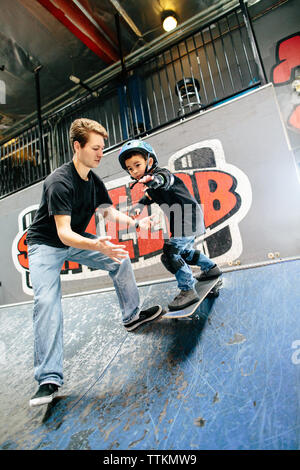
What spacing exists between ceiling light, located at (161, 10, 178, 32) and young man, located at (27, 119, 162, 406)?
19.3 feet

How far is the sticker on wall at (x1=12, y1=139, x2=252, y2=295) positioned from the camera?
3.40 m

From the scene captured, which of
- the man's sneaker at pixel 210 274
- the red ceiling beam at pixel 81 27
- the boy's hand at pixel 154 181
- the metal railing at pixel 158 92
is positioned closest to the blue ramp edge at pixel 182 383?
the man's sneaker at pixel 210 274

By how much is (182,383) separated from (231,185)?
2844 mm

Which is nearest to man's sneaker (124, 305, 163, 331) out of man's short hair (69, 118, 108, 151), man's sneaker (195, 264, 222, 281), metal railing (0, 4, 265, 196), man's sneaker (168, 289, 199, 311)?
Answer: man's sneaker (168, 289, 199, 311)

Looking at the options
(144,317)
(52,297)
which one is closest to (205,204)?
(144,317)

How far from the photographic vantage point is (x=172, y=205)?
236 cm

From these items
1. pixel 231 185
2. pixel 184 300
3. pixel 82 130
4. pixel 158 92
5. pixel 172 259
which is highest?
pixel 158 92

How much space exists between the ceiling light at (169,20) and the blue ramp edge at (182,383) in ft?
22.3

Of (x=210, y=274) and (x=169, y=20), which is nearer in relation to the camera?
(x=210, y=274)

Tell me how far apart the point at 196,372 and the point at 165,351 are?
364mm

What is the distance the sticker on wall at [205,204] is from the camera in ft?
11.2

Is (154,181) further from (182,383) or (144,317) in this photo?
(182,383)

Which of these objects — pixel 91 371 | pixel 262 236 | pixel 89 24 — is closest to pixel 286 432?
pixel 91 371
